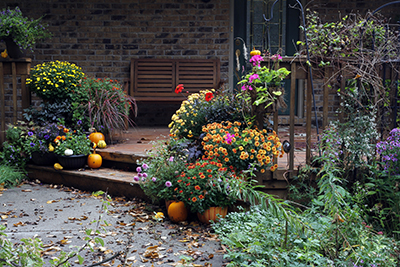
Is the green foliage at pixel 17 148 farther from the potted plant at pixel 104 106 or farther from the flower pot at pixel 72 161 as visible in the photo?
the potted plant at pixel 104 106

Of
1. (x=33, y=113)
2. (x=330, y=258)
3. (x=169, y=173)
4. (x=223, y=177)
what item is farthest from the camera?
(x=33, y=113)

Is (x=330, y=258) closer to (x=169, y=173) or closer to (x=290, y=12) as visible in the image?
(x=169, y=173)

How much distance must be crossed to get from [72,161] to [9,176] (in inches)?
28.2

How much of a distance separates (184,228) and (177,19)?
4265 millimetres

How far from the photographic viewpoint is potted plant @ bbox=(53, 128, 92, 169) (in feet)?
13.9

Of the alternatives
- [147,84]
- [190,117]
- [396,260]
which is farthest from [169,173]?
[147,84]

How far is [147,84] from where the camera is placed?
6.31m

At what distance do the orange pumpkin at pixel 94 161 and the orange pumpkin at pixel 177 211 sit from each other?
1581mm

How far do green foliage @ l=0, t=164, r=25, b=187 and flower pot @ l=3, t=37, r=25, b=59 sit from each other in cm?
144

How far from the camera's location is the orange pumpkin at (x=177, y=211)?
10.1 feet

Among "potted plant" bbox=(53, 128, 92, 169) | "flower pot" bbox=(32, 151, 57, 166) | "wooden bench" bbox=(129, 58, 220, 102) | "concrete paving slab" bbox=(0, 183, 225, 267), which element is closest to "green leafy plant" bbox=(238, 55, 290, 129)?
"concrete paving slab" bbox=(0, 183, 225, 267)

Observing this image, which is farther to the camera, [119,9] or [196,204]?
[119,9]

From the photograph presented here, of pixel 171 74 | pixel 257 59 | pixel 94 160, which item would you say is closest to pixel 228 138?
pixel 257 59

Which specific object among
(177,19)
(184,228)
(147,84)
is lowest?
(184,228)
